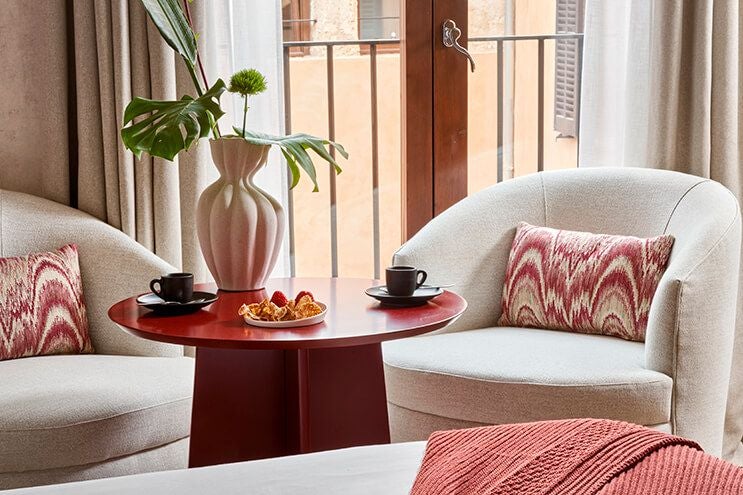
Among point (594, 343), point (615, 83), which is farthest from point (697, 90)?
point (594, 343)

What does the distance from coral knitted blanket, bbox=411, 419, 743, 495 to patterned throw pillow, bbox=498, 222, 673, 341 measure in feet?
4.68

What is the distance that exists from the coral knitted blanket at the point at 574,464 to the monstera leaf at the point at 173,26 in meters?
1.47

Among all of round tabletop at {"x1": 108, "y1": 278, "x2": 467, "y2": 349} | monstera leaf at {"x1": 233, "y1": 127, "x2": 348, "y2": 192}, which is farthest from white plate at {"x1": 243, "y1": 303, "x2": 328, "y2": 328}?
monstera leaf at {"x1": 233, "y1": 127, "x2": 348, "y2": 192}

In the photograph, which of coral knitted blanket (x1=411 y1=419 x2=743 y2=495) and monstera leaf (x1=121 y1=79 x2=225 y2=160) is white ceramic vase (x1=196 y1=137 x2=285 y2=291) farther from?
coral knitted blanket (x1=411 y1=419 x2=743 y2=495)

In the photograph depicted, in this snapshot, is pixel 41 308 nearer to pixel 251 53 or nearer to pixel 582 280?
pixel 251 53

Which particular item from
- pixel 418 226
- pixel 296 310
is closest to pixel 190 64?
pixel 296 310

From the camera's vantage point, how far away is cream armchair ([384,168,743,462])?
86.6 inches

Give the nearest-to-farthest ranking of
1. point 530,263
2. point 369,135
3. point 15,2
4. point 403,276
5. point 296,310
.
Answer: point 296,310 → point 403,276 → point 530,263 → point 15,2 → point 369,135

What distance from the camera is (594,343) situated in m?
2.51

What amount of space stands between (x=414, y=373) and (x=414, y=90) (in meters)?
1.20

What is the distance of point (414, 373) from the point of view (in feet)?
7.64

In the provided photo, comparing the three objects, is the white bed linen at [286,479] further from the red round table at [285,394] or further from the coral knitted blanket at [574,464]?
the red round table at [285,394]

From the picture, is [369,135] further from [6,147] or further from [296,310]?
[296,310]

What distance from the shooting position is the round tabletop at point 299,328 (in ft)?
6.15
